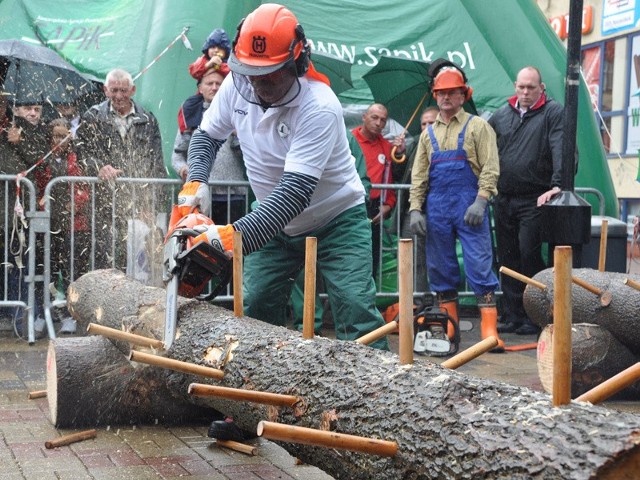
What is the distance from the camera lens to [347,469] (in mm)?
2957

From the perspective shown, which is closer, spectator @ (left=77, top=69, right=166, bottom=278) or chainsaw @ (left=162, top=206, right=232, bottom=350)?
chainsaw @ (left=162, top=206, right=232, bottom=350)

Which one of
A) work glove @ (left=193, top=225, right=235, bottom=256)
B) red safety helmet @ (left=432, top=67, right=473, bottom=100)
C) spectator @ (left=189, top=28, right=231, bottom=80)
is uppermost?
spectator @ (left=189, top=28, right=231, bottom=80)

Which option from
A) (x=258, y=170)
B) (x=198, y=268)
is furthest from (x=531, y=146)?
(x=198, y=268)

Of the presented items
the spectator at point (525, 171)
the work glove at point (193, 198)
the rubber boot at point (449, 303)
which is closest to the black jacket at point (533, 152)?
the spectator at point (525, 171)

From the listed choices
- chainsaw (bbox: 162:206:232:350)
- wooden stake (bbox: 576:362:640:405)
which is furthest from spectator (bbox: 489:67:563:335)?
wooden stake (bbox: 576:362:640:405)

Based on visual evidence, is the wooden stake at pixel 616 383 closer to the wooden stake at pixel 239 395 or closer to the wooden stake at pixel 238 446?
the wooden stake at pixel 239 395

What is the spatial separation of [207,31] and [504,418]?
24.7ft

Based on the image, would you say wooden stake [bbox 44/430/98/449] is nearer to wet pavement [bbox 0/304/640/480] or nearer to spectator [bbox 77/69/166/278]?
wet pavement [bbox 0/304/640/480]

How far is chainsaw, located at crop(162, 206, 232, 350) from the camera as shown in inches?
153

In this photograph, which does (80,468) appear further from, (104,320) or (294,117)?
(294,117)

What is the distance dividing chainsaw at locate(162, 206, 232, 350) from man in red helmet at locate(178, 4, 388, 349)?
0.85 feet

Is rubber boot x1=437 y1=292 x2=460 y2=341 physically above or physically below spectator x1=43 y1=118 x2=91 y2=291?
below

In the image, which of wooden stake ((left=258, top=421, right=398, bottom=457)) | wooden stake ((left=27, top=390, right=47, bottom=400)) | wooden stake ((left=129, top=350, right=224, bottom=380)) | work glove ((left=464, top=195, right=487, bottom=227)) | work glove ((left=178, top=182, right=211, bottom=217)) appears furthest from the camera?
work glove ((left=464, top=195, right=487, bottom=227))

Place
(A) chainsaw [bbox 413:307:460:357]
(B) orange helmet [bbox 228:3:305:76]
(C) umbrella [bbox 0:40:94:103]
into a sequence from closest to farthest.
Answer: (B) orange helmet [bbox 228:3:305:76] → (A) chainsaw [bbox 413:307:460:357] → (C) umbrella [bbox 0:40:94:103]
